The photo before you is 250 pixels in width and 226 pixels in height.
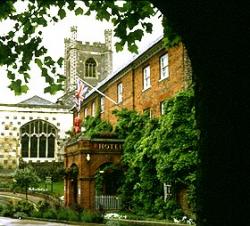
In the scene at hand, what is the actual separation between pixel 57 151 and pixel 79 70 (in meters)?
16.3

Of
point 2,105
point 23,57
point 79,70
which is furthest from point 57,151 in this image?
point 23,57

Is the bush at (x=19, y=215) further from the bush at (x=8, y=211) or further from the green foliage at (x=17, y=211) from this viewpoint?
the bush at (x=8, y=211)

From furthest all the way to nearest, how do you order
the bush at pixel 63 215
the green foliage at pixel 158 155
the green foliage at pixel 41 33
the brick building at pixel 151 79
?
the brick building at pixel 151 79, the bush at pixel 63 215, the green foliage at pixel 158 155, the green foliage at pixel 41 33

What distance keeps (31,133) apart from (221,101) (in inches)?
2067

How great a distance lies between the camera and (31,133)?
5416 centimetres

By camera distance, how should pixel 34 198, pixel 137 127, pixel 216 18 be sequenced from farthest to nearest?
pixel 34 198
pixel 137 127
pixel 216 18

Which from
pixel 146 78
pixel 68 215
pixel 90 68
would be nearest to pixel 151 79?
pixel 146 78

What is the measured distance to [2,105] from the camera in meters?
53.7

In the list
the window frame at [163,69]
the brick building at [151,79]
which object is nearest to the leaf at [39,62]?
the brick building at [151,79]

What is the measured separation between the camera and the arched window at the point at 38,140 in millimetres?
53812

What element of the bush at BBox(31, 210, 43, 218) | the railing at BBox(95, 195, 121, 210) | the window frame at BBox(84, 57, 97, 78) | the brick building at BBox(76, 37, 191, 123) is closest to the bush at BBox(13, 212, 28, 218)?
the bush at BBox(31, 210, 43, 218)

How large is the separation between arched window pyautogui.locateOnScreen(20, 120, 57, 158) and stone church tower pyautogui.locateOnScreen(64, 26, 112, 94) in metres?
12.3

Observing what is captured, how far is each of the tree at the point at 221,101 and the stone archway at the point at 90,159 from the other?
76.8ft

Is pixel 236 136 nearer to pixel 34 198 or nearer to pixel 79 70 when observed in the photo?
pixel 34 198
